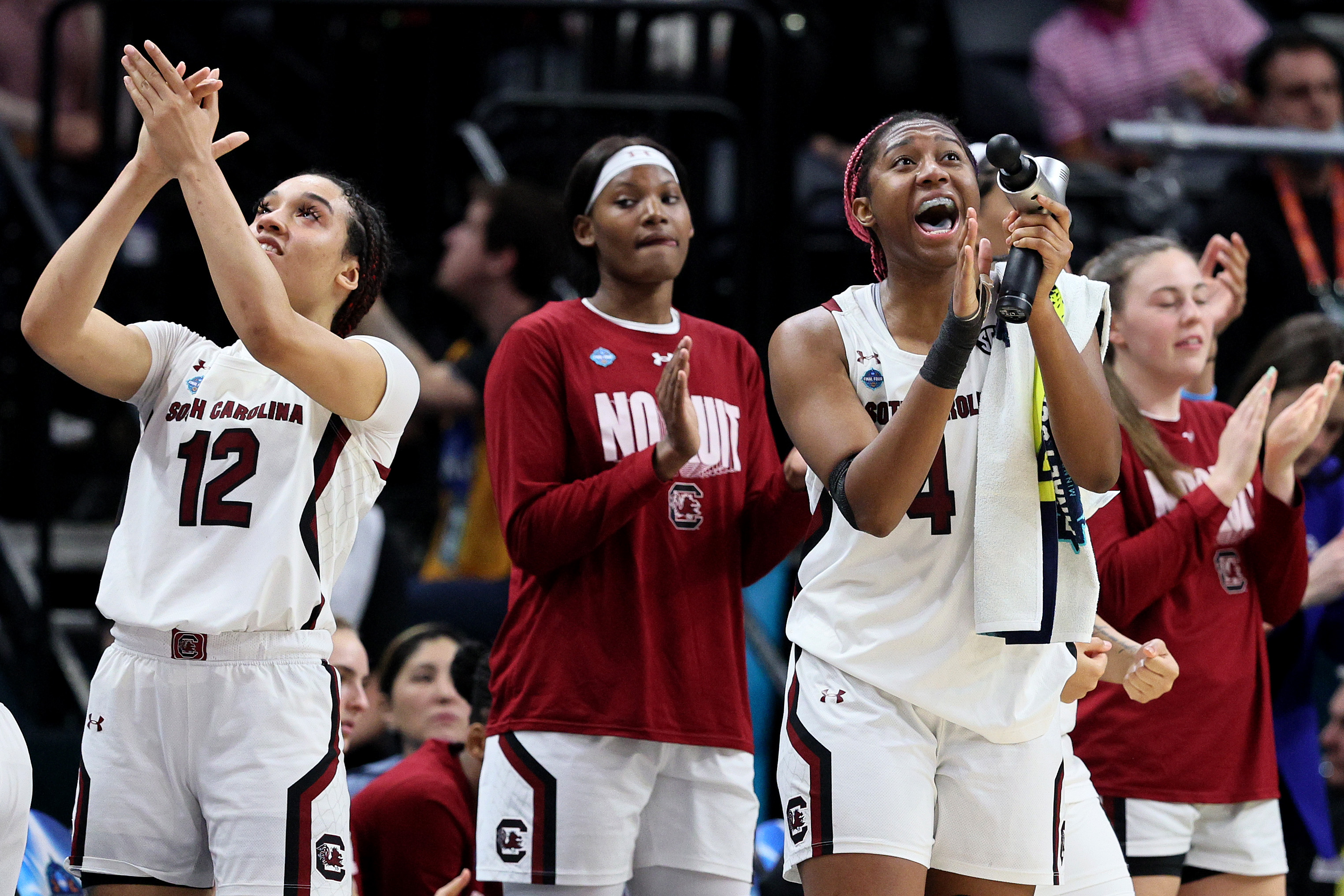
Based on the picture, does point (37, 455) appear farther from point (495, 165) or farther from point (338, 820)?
point (338, 820)

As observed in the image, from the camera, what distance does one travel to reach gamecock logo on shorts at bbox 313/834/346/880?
10.2ft

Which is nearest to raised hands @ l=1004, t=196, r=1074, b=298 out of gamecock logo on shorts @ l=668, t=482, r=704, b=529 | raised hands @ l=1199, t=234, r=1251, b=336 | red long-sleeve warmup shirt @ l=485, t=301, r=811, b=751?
red long-sleeve warmup shirt @ l=485, t=301, r=811, b=751

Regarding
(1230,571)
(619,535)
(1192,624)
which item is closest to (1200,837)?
(1192,624)

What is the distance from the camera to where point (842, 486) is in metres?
2.97

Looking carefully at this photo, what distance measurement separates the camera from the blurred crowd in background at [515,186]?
213 inches

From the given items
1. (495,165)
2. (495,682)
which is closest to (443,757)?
(495,682)

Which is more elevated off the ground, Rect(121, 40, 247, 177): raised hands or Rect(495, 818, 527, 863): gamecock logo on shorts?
Rect(121, 40, 247, 177): raised hands

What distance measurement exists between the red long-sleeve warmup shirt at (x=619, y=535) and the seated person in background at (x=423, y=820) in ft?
1.58

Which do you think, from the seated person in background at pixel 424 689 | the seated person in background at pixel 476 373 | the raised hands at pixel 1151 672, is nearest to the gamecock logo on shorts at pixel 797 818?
the raised hands at pixel 1151 672

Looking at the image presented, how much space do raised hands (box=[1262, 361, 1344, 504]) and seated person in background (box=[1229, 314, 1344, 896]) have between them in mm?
165

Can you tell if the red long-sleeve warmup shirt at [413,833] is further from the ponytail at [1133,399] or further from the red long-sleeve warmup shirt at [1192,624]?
the ponytail at [1133,399]

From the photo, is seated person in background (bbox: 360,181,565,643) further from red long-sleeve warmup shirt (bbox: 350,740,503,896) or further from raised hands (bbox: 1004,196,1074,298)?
raised hands (bbox: 1004,196,1074,298)

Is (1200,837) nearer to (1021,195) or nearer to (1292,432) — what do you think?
(1292,432)

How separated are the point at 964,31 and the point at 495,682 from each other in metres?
5.22
